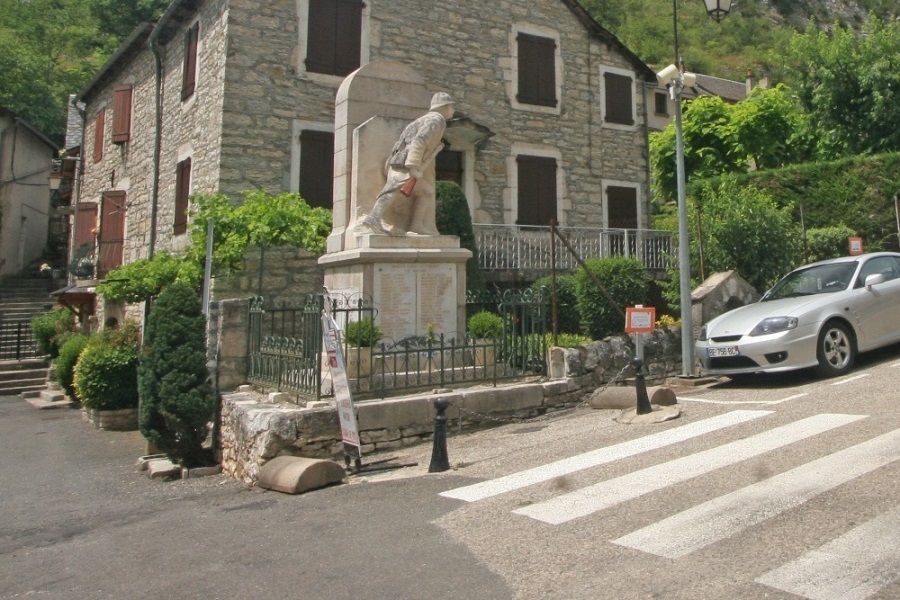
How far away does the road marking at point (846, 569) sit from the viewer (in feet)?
11.0

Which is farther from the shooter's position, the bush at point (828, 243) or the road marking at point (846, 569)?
the bush at point (828, 243)

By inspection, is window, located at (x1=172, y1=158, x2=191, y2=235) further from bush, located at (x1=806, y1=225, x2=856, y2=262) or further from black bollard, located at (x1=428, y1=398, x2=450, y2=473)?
bush, located at (x1=806, y1=225, x2=856, y2=262)

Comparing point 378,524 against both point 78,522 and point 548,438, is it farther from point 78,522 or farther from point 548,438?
point 78,522

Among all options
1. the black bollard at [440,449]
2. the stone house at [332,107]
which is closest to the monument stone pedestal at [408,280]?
the black bollard at [440,449]

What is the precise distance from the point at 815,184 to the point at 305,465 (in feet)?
48.8

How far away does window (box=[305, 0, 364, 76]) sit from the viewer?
14.6 metres

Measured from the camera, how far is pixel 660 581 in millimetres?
3605

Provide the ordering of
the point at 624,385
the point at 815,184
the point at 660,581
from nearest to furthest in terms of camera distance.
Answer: the point at 660,581
the point at 624,385
the point at 815,184

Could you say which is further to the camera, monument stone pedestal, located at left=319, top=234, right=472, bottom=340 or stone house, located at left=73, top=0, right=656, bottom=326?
stone house, located at left=73, top=0, right=656, bottom=326

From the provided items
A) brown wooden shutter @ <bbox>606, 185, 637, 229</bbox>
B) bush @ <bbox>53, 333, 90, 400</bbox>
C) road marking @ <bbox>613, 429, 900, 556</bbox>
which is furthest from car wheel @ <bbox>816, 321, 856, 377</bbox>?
bush @ <bbox>53, 333, 90, 400</bbox>

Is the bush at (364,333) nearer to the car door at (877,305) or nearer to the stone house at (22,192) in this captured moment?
the car door at (877,305)

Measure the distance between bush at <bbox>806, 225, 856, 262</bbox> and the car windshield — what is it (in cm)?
580

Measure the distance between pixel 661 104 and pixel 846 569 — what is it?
34.5 meters

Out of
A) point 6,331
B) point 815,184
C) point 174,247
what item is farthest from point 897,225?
point 6,331
